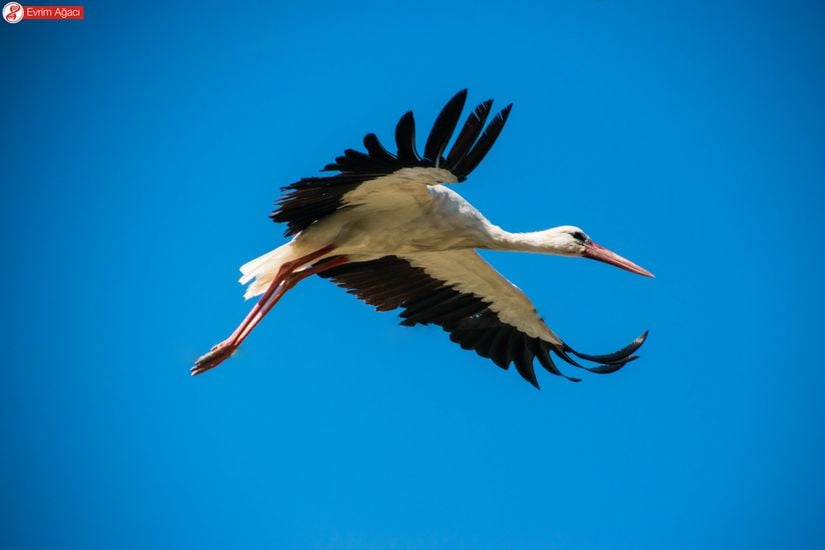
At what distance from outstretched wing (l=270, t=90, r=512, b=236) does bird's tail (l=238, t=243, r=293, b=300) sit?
0.59m

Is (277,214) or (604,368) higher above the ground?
(277,214)

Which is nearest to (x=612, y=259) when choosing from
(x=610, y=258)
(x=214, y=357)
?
(x=610, y=258)

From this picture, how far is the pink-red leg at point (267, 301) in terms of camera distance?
697 centimetres

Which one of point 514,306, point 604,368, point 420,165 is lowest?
point 604,368

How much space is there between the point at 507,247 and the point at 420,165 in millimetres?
1363

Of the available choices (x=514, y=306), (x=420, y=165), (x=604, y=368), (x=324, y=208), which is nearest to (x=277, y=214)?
(x=324, y=208)

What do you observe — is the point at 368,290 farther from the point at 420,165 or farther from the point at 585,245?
the point at 420,165

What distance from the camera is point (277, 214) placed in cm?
709

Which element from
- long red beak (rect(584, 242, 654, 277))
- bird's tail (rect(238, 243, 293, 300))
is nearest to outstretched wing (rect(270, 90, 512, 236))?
bird's tail (rect(238, 243, 293, 300))

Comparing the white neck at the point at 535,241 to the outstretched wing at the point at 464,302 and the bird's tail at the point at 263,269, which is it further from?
the bird's tail at the point at 263,269

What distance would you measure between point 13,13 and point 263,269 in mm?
5693

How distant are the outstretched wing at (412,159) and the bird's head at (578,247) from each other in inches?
51.8

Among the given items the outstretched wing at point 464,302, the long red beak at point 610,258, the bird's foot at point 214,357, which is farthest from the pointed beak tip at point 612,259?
the bird's foot at point 214,357

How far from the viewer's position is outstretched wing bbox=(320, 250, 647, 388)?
802 centimetres
